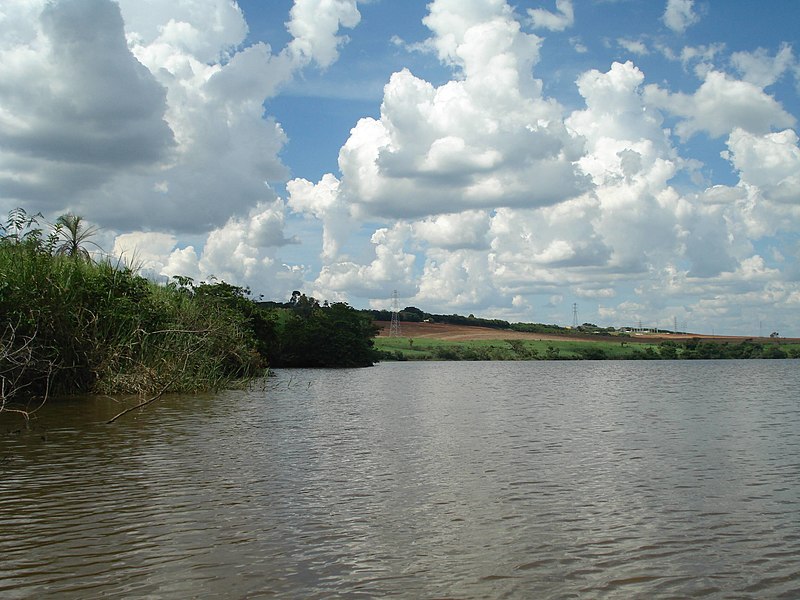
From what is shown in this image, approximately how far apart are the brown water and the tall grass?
4.39 metres

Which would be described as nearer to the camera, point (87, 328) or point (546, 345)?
point (87, 328)

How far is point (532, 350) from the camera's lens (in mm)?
122438

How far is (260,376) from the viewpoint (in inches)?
1725

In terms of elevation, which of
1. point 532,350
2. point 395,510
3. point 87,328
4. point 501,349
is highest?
point 87,328

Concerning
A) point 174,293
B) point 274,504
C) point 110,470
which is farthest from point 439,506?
point 174,293

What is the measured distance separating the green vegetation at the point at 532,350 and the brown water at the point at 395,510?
96.5 m

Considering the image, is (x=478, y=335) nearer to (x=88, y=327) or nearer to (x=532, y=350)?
(x=532, y=350)

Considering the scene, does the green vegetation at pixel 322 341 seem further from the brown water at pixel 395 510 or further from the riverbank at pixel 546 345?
the brown water at pixel 395 510

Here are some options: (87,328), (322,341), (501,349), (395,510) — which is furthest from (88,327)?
(501,349)

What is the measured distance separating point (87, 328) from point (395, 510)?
18108 mm

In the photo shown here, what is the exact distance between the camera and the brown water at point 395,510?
6578 millimetres

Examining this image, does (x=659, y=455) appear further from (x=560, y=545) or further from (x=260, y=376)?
(x=260, y=376)

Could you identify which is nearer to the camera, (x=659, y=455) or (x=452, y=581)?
(x=452, y=581)

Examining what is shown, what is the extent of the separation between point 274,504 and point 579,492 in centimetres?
446
